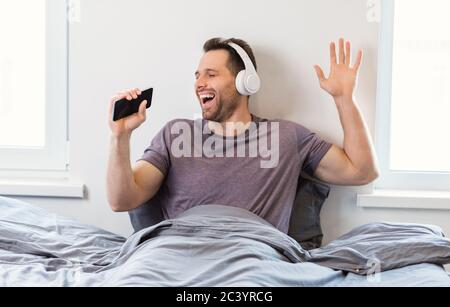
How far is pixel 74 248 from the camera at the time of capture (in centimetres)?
176

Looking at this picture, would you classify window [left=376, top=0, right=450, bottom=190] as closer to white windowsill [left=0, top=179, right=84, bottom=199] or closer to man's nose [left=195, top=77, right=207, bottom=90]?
man's nose [left=195, top=77, right=207, bottom=90]

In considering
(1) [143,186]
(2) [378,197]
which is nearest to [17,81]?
(1) [143,186]

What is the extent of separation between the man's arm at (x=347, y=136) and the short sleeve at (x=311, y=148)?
0.05ft

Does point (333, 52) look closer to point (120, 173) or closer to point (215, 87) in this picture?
point (215, 87)

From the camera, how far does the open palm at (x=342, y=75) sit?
75.2 inches

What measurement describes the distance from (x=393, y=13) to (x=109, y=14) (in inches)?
35.0

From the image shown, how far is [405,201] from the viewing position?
6.69 ft

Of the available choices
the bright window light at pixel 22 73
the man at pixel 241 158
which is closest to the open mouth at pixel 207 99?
the man at pixel 241 158

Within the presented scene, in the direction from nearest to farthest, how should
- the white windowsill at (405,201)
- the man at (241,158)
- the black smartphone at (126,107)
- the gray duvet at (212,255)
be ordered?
the gray duvet at (212,255) < the black smartphone at (126,107) < the man at (241,158) < the white windowsill at (405,201)

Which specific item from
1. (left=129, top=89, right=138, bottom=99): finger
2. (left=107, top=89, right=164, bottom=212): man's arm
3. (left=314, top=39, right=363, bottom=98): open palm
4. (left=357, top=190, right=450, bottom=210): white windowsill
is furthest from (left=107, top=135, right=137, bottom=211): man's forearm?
(left=357, top=190, right=450, bottom=210): white windowsill

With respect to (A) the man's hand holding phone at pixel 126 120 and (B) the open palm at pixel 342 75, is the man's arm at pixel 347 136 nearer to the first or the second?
(B) the open palm at pixel 342 75

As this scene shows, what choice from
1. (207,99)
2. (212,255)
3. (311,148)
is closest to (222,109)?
(207,99)

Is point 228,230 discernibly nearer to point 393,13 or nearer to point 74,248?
point 74,248

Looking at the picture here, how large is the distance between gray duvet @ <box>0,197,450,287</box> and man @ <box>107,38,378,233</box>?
0.10 metres
